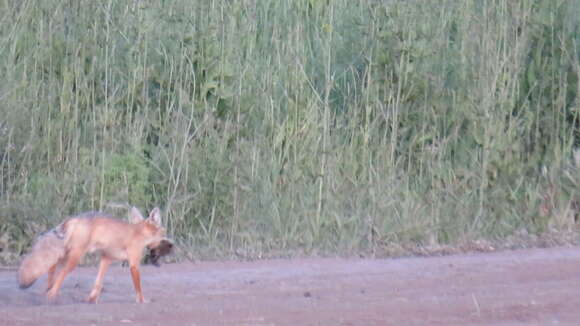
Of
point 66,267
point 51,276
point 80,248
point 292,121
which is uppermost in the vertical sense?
point 292,121

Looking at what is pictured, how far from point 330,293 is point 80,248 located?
1.77m

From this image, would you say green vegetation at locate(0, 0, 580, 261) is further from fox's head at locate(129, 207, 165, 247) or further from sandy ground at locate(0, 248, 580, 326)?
fox's head at locate(129, 207, 165, 247)

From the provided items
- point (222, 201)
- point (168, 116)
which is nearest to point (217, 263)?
point (222, 201)

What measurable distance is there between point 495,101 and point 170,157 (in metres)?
3.28

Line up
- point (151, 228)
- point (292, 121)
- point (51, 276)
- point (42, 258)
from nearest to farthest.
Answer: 1. point (42, 258)
2. point (51, 276)
3. point (151, 228)
4. point (292, 121)

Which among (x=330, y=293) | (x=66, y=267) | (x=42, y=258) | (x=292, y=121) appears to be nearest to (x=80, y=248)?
(x=66, y=267)

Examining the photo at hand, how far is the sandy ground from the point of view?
638 centimetres

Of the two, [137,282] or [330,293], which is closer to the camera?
[137,282]

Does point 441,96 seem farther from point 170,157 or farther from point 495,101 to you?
point 170,157

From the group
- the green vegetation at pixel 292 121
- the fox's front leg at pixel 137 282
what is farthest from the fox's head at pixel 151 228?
the green vegetation at pixel 292 121

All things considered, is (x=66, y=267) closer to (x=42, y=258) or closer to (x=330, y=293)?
(x=42, y=258)

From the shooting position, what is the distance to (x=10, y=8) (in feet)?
35.6

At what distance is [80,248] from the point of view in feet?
23.4

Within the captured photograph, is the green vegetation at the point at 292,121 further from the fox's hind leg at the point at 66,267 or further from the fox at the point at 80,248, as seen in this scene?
the fox's hind leg at the point at 66,267
